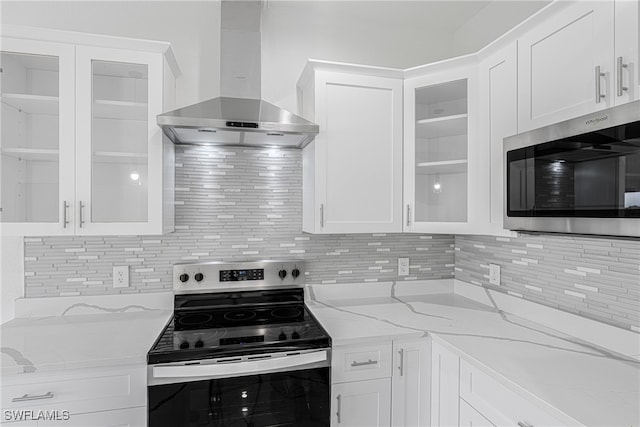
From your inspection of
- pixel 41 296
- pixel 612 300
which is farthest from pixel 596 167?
pixel 41 296

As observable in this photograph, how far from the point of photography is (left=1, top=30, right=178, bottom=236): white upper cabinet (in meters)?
1.55

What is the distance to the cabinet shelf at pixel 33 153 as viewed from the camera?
Result: 1548 millimetres

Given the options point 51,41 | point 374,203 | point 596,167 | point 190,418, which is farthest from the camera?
point 374,203

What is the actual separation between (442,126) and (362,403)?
1456 millimetres

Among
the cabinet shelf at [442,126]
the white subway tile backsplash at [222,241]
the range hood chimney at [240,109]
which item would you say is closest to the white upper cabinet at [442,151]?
the cabinet shelf at [442,126]

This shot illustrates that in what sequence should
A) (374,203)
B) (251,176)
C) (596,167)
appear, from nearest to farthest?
(596,167) < (374,203) < (251,176)

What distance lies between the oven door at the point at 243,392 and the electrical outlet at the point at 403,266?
3.14ft

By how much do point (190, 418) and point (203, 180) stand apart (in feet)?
3.90

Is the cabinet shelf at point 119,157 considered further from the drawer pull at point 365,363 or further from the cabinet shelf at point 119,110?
the drawer pull at point 365,363

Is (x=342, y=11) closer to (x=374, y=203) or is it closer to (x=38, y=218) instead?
(x=374, y=203)

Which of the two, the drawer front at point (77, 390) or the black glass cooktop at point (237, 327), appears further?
the black glass cooktop at point (237, 327)

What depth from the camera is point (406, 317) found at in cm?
188

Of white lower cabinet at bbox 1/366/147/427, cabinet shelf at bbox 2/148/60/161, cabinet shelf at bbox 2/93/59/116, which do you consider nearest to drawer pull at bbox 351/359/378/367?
white lower cabinet at bbox 1/366/147/427

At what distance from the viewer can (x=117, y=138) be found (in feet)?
5.47
